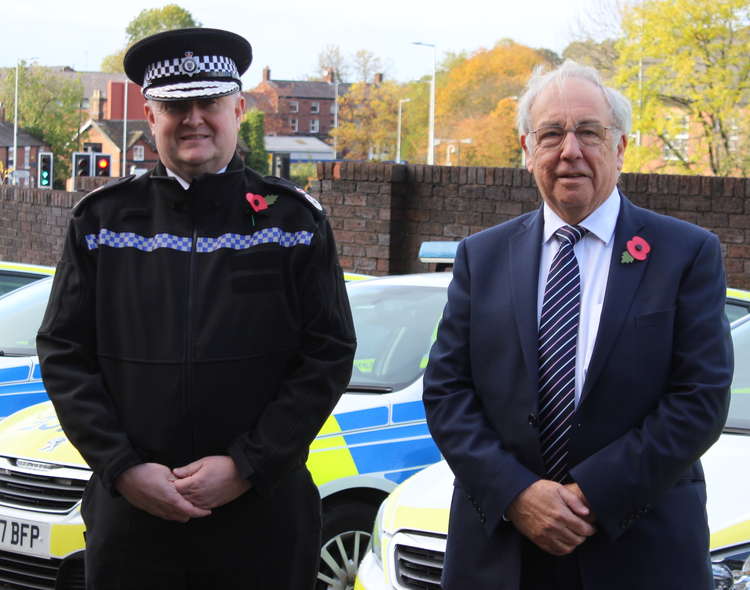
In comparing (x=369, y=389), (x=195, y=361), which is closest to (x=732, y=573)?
(x=195, y=361)

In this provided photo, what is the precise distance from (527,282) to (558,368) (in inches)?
9.2

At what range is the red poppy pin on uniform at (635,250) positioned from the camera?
8.86ft

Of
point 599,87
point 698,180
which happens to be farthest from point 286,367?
point 698,180

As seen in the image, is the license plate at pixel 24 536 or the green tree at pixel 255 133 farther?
the green tree at pixel 255 133

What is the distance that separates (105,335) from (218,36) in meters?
0.89

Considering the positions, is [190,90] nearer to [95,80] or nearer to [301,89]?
[95,80]

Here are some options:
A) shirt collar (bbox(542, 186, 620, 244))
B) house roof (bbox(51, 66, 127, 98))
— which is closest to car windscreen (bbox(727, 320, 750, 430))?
shirt collar (bbox(542, 186, 620, 244))

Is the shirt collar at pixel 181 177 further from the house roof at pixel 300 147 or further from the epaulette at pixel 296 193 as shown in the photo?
the house roof at pixel 300 147

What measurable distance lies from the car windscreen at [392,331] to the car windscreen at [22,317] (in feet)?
7.13

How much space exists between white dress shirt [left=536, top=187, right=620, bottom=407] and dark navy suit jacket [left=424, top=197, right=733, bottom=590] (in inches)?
1.3

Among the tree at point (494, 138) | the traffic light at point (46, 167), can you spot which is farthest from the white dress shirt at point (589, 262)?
the tree at point (494, 138)

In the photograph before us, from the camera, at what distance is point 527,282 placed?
2.78 metres

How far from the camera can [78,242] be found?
296cm

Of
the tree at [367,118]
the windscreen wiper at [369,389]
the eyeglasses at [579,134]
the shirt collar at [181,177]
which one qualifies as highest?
the tree at [367,118]
